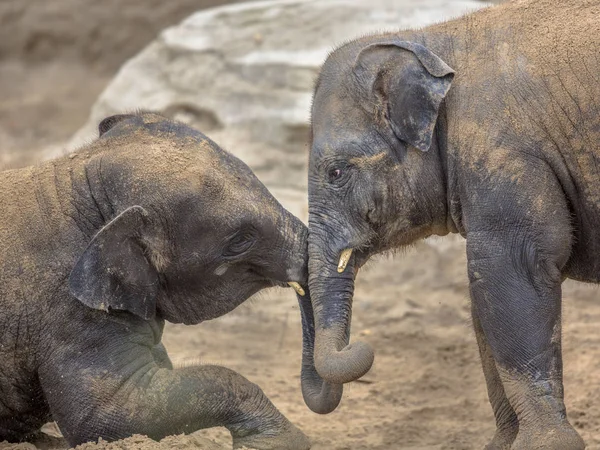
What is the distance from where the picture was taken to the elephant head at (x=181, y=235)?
18.6 feet

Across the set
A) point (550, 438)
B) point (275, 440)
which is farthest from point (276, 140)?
point (550, 438)

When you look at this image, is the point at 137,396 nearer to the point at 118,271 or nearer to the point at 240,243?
the point at 118,271

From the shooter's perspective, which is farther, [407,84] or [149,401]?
[407,84]

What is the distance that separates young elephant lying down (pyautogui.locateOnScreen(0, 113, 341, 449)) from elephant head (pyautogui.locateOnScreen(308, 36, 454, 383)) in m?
0.21

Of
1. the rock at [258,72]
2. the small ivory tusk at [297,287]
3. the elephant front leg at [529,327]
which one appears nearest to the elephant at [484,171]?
the elephant front leg at [529,327]

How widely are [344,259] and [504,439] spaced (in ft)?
4.10

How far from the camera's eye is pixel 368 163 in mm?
5895

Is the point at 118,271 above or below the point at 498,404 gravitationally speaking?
above

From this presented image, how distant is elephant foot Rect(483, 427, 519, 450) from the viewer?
6.21 m

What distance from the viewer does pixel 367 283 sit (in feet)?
30.4

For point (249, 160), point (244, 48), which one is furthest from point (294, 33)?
point (249, 160)

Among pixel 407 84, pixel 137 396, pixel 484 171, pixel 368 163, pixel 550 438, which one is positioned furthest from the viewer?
pixel 368 163

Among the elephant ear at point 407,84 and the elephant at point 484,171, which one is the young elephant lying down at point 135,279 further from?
the elephant ear at point 407,84

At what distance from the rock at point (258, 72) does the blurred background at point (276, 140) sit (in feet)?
0.04
